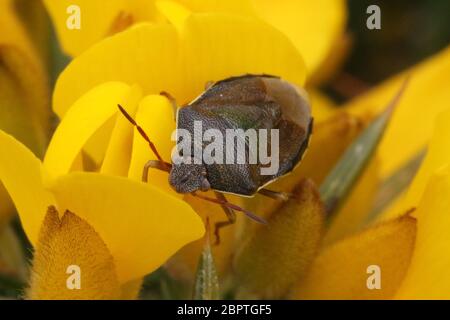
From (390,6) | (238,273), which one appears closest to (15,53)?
(238,273)

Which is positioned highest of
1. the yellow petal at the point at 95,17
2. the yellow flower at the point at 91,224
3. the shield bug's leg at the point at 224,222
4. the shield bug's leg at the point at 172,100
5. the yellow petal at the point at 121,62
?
the yellow petal at the point at 95,17

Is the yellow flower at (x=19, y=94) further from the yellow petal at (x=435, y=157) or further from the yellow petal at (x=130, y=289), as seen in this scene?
the yellow petal at (x=435, y=157)

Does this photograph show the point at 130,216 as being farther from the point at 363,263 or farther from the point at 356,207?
the point at 356,207

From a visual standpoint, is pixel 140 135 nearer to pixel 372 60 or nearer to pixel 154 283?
pixel 154 283

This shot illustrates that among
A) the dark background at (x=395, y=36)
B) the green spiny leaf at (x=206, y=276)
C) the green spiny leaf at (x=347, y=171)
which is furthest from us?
the dark background at (x=395, y=36)

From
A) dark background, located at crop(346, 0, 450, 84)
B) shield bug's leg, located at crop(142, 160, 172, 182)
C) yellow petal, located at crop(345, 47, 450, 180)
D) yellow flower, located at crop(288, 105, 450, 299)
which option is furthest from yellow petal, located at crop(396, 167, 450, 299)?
dark background, located at crop(346, 0, 450, 84)

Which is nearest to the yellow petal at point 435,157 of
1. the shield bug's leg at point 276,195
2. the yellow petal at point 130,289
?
the shield bug's leg at point 276,195

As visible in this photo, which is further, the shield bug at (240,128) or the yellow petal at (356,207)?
the yellow petal at (356,207)
